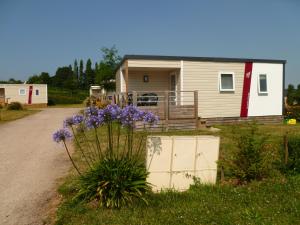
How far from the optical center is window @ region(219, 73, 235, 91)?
598 inches

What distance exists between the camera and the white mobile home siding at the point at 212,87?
48.2ft

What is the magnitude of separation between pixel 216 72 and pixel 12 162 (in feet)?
34.0

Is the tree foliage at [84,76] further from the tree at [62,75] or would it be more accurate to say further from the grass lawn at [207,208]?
the grass lawn at [207,208]

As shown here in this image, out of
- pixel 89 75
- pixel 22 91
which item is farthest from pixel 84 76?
pixel 22 91

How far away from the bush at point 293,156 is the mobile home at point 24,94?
1347 inches

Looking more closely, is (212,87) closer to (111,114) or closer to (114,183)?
(111,114)

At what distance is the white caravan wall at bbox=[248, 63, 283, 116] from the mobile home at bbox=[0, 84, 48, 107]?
28.2 meters

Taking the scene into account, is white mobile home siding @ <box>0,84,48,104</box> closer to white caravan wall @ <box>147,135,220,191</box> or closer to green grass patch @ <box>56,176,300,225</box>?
green grass patch @ <box>56,176,300,225</box>

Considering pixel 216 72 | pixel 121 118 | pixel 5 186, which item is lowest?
pixel 5 186

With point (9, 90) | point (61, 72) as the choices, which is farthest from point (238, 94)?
point (61, 72)

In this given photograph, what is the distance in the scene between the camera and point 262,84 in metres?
15.7

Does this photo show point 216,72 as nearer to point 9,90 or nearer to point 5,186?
point 5,186

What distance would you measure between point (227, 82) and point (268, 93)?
7.51 feet

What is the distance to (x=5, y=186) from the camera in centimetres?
553
